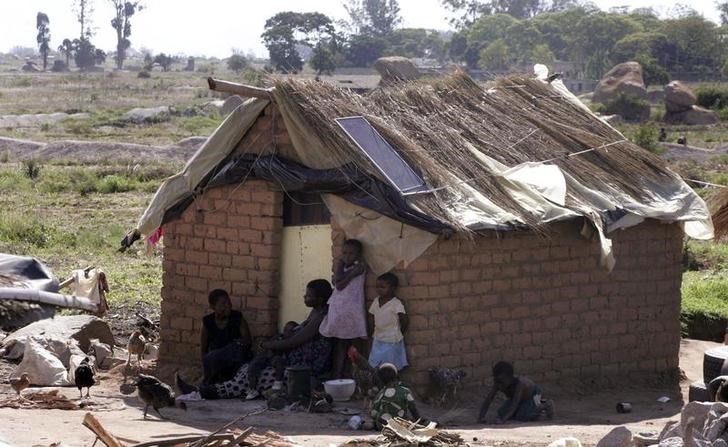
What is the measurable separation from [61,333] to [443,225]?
12.3 ft

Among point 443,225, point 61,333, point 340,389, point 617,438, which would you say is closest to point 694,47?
point 61,333

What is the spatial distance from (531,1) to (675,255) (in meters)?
123

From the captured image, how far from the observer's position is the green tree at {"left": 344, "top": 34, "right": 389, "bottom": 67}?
82938 mm

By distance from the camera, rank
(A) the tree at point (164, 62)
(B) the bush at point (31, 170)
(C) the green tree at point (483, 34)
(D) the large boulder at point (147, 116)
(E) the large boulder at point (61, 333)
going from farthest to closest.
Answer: (A) the tree at point (164, 62) < (C) the green tree at point (483, 34) < (D) the large boulder at point (147, 116) < (B) the bush at point (31, 170) < (E) the large boulder at point (61, 333)

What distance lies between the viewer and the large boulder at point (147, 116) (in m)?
50.2

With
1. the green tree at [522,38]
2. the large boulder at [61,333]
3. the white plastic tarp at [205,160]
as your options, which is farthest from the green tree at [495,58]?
the white plastic tarp at [205,160]

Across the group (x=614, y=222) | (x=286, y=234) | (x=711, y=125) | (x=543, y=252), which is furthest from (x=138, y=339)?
(x=711, y=125)

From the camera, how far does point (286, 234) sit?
1005 cm

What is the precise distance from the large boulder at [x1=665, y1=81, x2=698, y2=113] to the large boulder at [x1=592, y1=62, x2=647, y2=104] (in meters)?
2.42

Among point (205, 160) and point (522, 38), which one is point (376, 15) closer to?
point (522, 38)

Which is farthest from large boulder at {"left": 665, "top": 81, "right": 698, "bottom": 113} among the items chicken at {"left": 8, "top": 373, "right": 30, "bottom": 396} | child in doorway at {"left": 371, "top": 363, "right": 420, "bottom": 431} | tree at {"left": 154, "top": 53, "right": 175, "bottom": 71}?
tree at {"left": 154, "top": 53, "right": 175, "bottom": 71}

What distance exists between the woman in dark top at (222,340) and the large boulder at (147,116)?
41.1 m

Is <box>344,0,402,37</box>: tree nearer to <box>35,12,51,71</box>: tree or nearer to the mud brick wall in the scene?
<box>35,12,51,71</box>: tree

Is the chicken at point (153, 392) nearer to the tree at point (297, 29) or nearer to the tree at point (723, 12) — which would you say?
the tree at point (297, 29)
